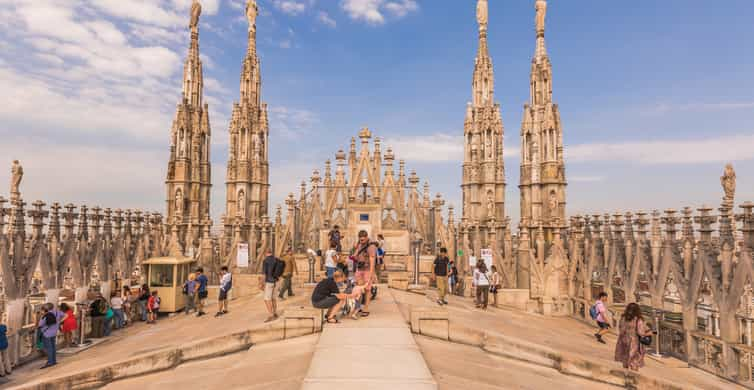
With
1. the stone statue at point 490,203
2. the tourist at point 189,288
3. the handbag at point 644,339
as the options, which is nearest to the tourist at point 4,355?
the tourist at point 189,288

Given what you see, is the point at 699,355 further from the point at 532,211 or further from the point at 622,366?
the point at 532,211

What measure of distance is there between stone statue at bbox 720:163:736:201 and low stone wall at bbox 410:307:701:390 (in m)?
9.51

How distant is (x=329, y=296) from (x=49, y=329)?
793 cm

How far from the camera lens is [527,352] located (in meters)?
9.41

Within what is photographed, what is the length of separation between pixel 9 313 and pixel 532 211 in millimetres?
25177

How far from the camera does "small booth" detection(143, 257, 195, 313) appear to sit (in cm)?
1817

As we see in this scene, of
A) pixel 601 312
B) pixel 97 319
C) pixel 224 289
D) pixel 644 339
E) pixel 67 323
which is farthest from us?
pixel 224 289

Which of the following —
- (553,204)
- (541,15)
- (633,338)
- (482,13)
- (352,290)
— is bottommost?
(633,338)

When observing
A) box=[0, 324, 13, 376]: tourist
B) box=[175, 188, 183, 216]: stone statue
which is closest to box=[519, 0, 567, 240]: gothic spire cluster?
box=[175, 188, 183, 216]: stone statue

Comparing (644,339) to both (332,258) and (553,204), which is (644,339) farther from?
(553,204)

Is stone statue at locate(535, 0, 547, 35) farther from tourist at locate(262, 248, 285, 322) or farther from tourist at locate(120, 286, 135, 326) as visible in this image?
tourist at locate(120, 286, 135, 326)

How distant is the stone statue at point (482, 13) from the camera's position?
31391mm

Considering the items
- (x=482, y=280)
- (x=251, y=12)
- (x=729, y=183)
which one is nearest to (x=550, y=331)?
(x=482, y=280)

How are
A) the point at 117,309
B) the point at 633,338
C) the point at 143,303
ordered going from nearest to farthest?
1. the point at 633,338
2. the point at 117,309
3. the point at 143,303
